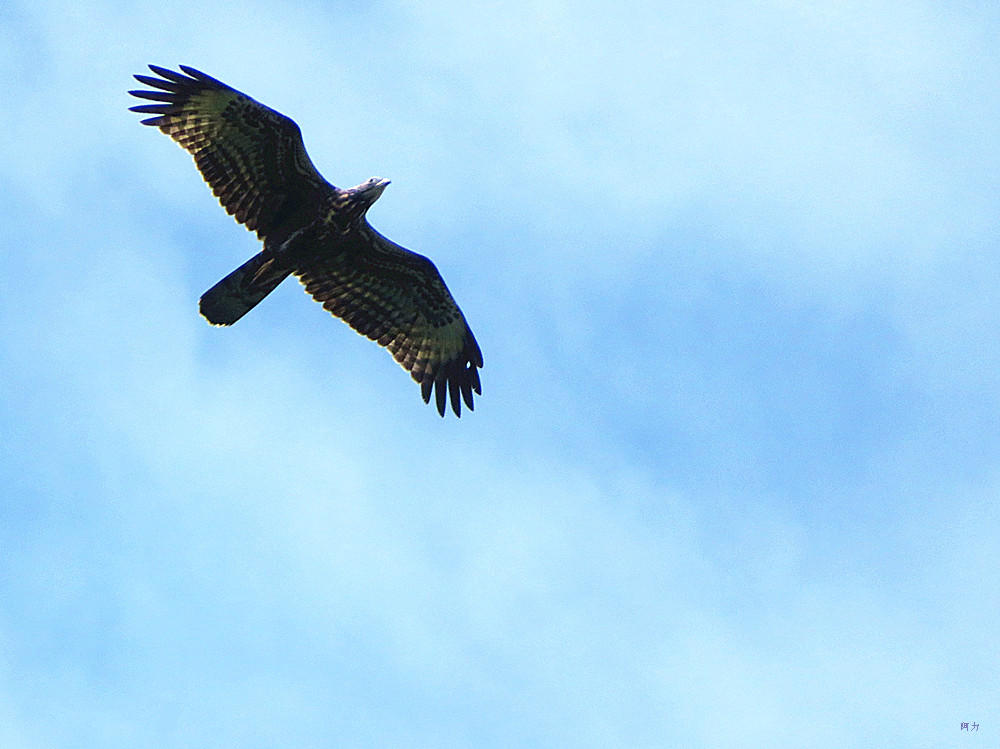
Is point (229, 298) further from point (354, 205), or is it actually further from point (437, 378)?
point (437, 378)

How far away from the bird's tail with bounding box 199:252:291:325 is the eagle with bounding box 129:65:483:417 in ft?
0.04

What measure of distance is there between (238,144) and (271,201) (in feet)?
2.78

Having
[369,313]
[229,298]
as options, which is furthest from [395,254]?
[229,298]

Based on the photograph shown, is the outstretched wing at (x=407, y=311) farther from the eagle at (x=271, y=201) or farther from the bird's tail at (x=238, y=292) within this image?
the bird's tail at (x=238, y=292)

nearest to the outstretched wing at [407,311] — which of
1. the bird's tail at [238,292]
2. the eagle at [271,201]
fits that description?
the eagle at [271,201]

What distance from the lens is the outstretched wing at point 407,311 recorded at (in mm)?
20281

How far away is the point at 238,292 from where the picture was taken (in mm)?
18766

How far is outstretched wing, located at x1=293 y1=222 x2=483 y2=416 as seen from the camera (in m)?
20.3

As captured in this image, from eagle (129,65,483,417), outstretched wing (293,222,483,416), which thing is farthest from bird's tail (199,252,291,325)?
outstretched wing (293,222,483,416)

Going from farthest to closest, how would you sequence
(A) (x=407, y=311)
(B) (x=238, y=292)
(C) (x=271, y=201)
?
(A) (x=407, y=311), (C) (x=271, y=201), (B) (x=238, y=292)

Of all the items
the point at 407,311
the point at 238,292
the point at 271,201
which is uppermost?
the point at 407,311

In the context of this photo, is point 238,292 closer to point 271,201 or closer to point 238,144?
point 271,201

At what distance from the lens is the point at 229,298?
18734 millimetres

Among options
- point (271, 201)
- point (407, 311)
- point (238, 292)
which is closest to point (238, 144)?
point (271, 201)
